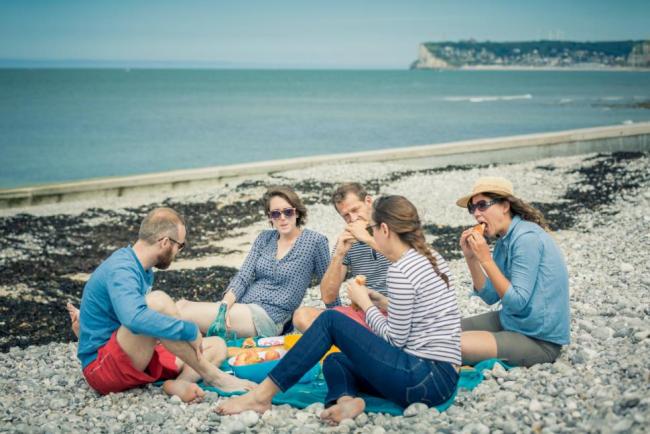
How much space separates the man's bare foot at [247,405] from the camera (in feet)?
14.7

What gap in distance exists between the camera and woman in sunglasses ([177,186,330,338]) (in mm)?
5852

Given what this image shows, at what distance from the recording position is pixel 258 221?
13031 mm

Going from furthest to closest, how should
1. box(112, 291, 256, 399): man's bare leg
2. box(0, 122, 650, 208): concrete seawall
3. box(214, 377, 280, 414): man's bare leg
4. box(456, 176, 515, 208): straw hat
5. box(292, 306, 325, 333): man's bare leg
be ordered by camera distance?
box(0, 122, 650, 208): concrete seawall → box(292, 306, 325, 333): man's bare leg → box(456, 176, 515, 208): straw hat → box(112, 291, 256, 399): man's bare leg → box(214, 377, 280, 414): man's bare leg

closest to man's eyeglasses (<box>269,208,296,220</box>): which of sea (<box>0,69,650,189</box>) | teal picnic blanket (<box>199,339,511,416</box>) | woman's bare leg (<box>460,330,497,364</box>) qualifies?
teal picnic blanket (<box>199,339,511,416</box>)

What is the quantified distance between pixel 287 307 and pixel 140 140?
34.4m

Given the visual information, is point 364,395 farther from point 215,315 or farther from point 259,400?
point 215,315

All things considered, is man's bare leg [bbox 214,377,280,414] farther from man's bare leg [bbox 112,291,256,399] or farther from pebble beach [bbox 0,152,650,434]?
man's bare leg [bbox 112,291,256,399]

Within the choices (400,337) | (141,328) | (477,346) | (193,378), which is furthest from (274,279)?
(400,337)

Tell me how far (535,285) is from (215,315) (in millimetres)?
2477

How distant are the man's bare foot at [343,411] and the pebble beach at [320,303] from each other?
0.05 meters

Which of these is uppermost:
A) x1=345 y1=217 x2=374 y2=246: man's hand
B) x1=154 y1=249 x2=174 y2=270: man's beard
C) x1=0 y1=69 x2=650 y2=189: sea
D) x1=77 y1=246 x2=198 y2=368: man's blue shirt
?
x1=0 y1=69 x2=650 y2=189: sea

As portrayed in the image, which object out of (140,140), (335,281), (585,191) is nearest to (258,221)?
(585,191)

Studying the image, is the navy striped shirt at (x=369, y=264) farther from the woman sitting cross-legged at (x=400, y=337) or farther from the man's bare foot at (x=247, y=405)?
the man's bare foot at (x=247, y=405)

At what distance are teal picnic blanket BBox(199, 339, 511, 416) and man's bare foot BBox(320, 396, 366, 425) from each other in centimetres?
17
